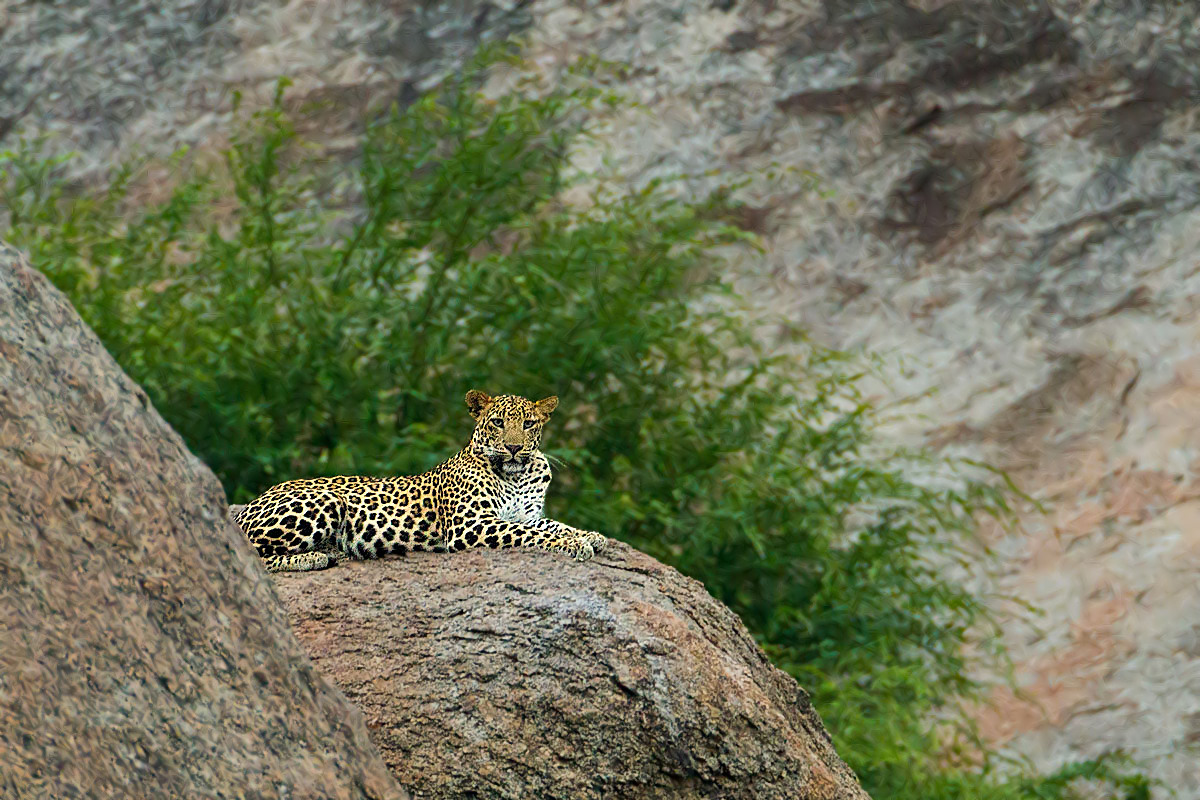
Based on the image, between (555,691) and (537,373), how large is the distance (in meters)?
5.81

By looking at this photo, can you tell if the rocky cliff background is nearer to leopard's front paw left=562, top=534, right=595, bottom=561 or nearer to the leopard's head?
the leopard's head

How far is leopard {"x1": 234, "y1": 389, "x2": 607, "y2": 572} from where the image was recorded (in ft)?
16.5

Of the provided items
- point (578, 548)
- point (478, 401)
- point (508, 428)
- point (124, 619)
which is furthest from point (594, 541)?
point (124, 619)

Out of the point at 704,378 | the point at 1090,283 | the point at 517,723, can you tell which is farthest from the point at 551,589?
the point at 1090,283

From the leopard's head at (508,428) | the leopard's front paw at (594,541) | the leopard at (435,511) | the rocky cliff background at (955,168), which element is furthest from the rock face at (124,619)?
the rocky cliff background at (955,168)

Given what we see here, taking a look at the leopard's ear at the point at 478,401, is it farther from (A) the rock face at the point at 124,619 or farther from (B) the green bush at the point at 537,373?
(B) the green bush at the point at 537,373

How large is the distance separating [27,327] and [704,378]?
7807 mm

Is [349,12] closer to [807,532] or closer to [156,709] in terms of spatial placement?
[807,532]

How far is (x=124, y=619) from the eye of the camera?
3.37 m

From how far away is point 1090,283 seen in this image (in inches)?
575

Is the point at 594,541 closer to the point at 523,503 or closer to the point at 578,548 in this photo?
the point at 578,548

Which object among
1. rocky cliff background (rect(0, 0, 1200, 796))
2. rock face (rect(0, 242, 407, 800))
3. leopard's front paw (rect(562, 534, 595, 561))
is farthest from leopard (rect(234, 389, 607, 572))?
rocky cliff background (rect(0, 0, 1200, 796))

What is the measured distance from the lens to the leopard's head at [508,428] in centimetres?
524

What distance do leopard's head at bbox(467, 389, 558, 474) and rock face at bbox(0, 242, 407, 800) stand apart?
1589mm
